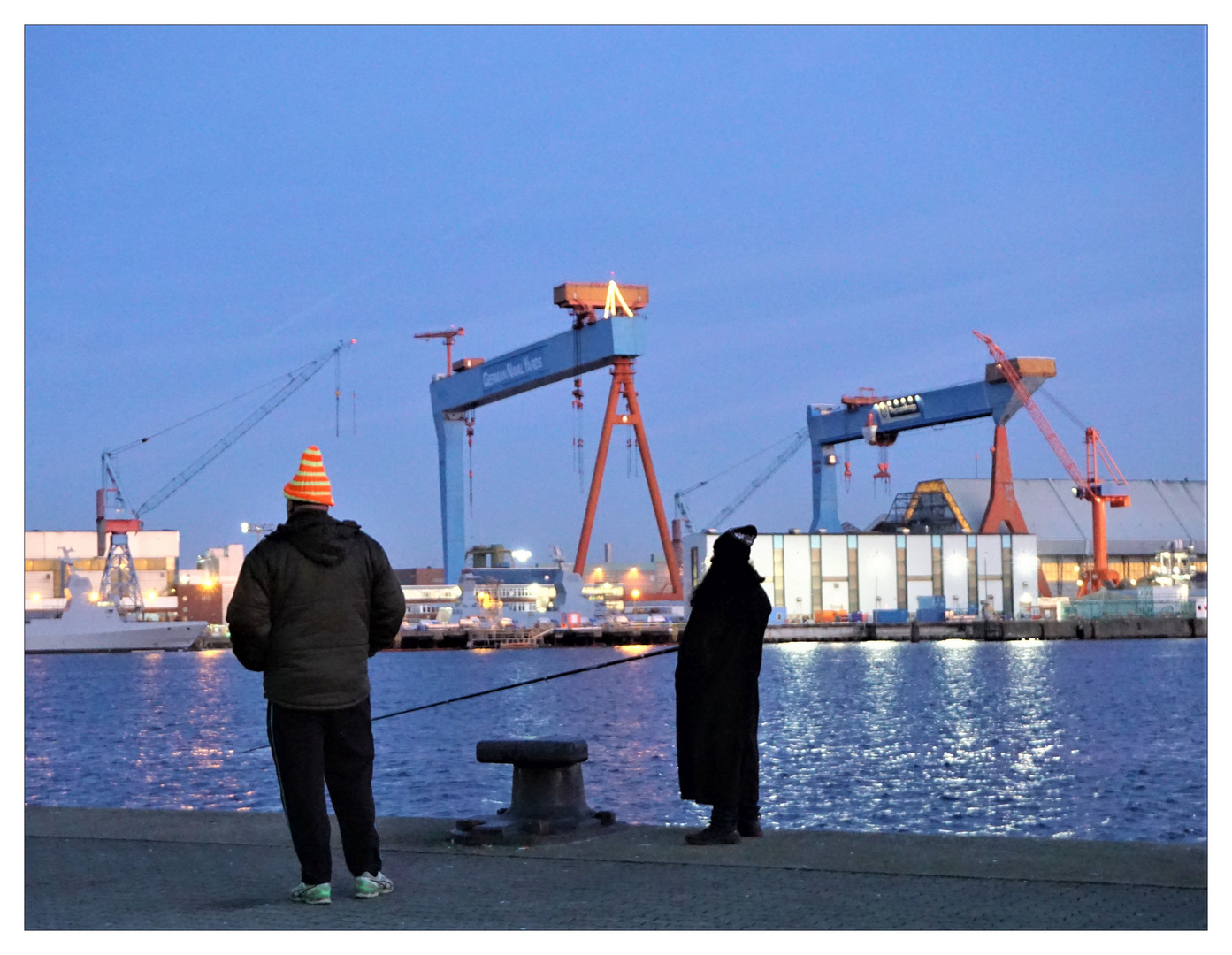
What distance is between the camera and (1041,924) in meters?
4.14

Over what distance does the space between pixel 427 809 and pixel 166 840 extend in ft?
29.4

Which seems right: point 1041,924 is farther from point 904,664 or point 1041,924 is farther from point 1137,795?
point 904,664

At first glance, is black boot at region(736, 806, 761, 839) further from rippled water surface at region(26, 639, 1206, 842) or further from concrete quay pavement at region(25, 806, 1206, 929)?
rippled water surface at region(26, 639, 1206, 842)

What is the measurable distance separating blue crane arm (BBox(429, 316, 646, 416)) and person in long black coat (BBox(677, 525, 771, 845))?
53856mm

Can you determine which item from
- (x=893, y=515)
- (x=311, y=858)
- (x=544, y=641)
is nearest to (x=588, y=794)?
(x=311, y=858)

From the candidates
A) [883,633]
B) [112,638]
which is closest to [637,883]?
[883,633]

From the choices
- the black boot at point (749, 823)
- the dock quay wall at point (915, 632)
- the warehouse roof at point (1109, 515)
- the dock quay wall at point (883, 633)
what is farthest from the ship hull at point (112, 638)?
the black boot at point (749, 823)

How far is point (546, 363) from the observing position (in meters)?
62.2

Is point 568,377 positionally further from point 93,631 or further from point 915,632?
point 93,631

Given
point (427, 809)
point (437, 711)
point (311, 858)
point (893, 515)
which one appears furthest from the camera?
point (893, 515)

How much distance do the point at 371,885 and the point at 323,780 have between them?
341 mm

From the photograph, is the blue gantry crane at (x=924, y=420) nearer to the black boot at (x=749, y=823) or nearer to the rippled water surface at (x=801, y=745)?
the rippled water surface at (x=801, y=745)

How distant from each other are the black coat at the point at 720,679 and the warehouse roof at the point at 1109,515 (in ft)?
275

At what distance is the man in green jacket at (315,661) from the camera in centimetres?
462
